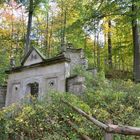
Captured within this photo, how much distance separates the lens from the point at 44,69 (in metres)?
14.3

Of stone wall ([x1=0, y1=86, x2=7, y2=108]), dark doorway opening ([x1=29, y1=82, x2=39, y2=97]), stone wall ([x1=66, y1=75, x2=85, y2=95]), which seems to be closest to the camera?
stone wall ([x1=66, y1=75, x2=85, y2=95])

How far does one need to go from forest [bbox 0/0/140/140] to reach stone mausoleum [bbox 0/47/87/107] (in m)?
0.54

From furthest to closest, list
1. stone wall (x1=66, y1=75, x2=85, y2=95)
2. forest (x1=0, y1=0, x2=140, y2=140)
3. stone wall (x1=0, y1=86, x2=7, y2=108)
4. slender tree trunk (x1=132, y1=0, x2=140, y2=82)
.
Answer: stone wall (x1=0, y1=86, x2=7, y2=108)
slender tree trunk (x1=132, y1=0, x2=140, y2=82)
stone wall (x1=66, y1=75, x2=85, y2=95)
forest (x1=0, y1=0, x2=140, y2=140)

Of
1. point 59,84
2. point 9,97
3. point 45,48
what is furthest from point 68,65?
point 45,48

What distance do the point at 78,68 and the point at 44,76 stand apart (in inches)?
70.6

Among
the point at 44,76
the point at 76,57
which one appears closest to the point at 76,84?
the point at 76,57

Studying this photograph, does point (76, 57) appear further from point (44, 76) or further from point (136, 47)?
point (136, 47)

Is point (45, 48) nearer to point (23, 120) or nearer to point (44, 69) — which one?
point (44, 69)

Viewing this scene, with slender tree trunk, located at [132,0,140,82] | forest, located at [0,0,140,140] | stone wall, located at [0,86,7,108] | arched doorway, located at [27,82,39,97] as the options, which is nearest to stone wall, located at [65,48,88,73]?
forest, located at [0,0,140,140]

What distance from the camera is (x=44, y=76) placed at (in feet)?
46.5

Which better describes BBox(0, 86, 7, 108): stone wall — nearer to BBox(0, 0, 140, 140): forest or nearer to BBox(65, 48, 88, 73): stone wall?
BBox(0, 0, 140, 140): forest

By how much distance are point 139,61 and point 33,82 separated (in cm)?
619

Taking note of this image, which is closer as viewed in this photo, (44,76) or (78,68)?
(78,68)

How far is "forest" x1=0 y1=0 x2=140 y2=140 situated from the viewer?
24.4ft
